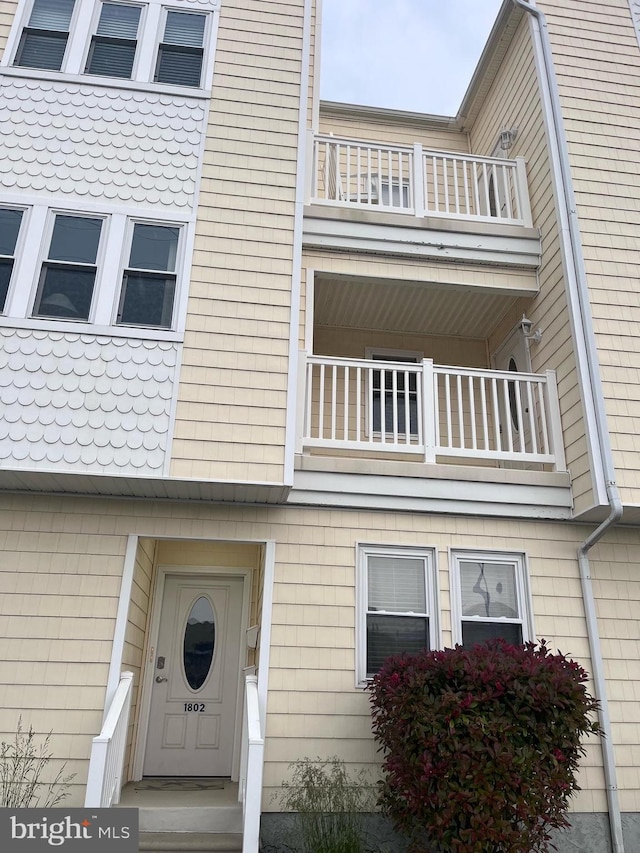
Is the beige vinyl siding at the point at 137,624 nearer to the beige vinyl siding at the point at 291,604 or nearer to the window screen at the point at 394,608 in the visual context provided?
the beige vinyl siding at the point at 291,604

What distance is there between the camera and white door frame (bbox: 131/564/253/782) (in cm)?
673

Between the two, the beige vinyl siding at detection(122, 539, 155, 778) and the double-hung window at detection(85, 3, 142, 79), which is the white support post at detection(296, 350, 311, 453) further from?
the double-hung window at detection(85, 3, 142, 79)

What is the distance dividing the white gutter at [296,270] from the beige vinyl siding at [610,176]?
2.99m

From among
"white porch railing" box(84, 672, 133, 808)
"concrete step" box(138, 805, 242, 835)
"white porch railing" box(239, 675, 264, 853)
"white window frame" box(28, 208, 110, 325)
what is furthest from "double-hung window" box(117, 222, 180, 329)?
"concrete step" box(138, 805, 242, 835)

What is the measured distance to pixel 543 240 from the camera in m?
7.51

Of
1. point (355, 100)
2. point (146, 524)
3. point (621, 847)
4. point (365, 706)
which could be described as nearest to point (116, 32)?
point (355, 100)

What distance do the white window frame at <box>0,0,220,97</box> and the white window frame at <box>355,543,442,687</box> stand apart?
516 centimetres

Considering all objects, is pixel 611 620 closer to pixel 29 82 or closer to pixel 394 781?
pixel 394 781

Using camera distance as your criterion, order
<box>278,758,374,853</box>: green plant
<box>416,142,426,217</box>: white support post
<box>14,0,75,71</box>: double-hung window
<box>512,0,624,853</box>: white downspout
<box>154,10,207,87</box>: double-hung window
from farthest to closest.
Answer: <box>416,142,426,217</box>: white support post
<box>154,10,207,87</box>: double-hung window
<box>14,0,75,71</box>: double-hung window
<box>512,0,624,853</box>: white downspout
<box>278,758,374,853</box>: green plant

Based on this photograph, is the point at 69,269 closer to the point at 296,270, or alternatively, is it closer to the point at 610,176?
the point at 296,270

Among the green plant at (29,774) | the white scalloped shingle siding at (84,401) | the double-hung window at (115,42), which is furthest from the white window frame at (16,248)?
the green plant at (29,774)

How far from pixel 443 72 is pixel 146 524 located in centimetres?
10860

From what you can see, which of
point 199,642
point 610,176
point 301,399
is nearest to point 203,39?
point 301,399

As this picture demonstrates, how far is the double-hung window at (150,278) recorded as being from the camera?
6238mm
